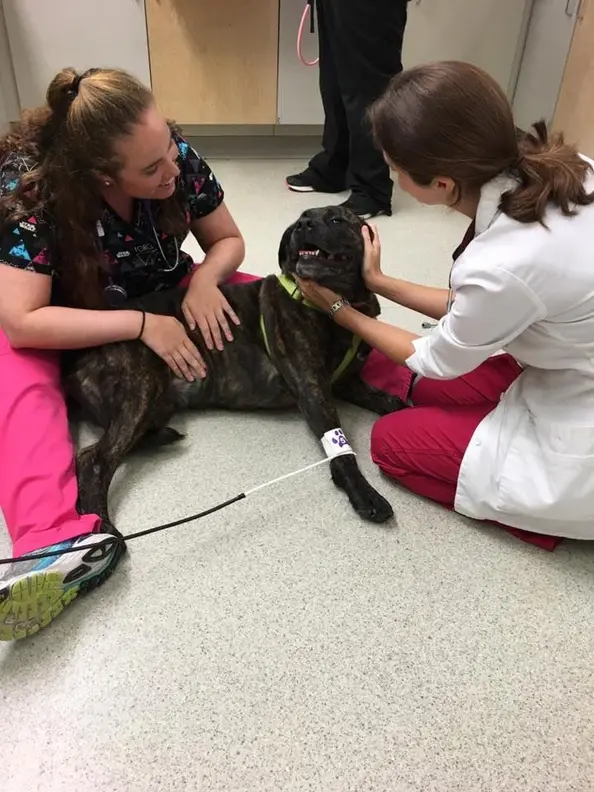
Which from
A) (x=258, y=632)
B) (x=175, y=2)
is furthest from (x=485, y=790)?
(x=175, y=2)

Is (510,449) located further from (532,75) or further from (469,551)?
(532,75)

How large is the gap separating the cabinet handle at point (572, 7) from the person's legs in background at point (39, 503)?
10.1 ft

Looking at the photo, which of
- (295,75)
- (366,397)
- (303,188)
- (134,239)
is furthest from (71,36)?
(366,397)

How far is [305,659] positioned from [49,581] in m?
0.47

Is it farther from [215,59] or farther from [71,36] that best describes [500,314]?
[71,36]

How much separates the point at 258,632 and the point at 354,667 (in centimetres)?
19

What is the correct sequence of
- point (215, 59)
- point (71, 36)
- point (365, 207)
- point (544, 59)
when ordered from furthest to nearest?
point (544, 59)
point (215, 59)
point (71, 36)
point (365, 207)

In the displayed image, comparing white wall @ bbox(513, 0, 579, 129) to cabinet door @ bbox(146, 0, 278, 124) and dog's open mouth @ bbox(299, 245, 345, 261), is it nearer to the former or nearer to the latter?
cabinet door @ bbox(146, 0, 278, 124)

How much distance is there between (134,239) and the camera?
1698mm

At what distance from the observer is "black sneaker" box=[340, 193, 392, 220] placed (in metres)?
3.11

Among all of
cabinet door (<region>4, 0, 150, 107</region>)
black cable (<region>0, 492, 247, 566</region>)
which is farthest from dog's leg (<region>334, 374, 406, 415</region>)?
cabinet door (<region>4, 0, 150, 107</region>)

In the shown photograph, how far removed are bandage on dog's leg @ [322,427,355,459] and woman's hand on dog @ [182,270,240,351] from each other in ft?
1.22

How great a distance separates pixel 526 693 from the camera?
1.18 metres

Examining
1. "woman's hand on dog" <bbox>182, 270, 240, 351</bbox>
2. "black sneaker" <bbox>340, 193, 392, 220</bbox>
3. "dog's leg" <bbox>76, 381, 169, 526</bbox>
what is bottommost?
"black sneaker" <bbox>340, 193, 392, 220</bbox>
